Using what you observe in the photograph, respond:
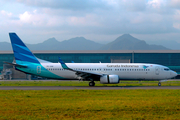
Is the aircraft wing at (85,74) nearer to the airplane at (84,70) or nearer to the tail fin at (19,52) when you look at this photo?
the airplane at (84,70)

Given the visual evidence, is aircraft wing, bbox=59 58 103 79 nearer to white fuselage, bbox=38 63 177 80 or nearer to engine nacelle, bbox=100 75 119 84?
engine nacelle, bbox=100 75 119 84

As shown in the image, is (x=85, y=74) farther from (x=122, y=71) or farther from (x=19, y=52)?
(x=19, y=52)

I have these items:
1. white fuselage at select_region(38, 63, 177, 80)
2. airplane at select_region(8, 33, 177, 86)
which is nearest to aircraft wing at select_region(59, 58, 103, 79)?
airplane at select_region(8, 33, 177, 86)

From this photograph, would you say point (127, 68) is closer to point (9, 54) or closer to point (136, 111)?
point (136, 111)

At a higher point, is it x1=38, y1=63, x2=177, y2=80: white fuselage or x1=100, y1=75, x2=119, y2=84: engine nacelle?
x1=38, y1=63, x2=177, y2=80: white fuselage

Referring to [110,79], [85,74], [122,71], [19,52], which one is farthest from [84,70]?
[19,52]

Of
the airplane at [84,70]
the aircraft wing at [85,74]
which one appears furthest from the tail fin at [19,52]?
the aircraft wing at [85,74]

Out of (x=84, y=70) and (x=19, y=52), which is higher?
(x=19, y=52)

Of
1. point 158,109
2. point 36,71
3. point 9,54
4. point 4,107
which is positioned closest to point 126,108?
point 158,109

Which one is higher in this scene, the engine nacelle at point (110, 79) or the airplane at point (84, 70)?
the airplane at point (84, 70)

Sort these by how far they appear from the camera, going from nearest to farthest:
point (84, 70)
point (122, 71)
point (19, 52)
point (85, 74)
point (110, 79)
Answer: point (110, 79) → point (85, 74) → point (122, 71) → point (84, 70) → point (19, 52)

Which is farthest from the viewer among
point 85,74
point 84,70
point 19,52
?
point 19,52

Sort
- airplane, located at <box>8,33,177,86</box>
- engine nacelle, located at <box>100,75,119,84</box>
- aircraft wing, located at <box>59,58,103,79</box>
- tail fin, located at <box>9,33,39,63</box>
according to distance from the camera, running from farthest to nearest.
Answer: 1. tail fin, located at <box>9,33,39,63</box>
2. airplane, located at <box>8,33,177,86</box>
3. engine nacelle, located at <box>100,75,119,84</box>
4. aircraft wing, located at <box>59,58,103,79</box>

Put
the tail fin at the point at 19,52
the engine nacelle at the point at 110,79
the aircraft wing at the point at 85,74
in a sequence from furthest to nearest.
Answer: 1. the tail fin at the point at 19,52
2. the engine nacelle at the point at 110,79
3. the aircraft wing at the point at 85,74
